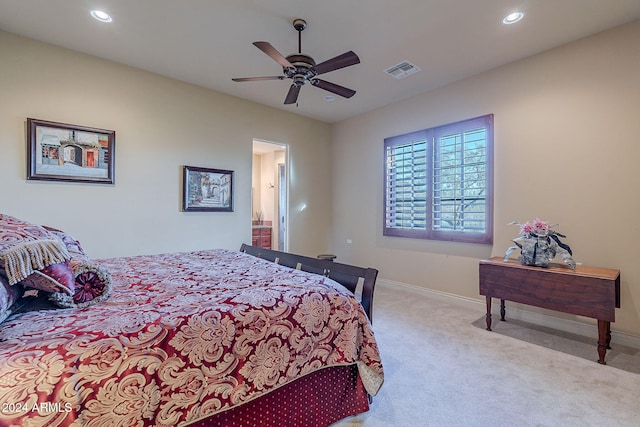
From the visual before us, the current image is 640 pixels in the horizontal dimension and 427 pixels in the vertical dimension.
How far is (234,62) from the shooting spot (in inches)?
131

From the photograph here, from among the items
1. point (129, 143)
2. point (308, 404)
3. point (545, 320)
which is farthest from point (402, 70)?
point (308, 404)

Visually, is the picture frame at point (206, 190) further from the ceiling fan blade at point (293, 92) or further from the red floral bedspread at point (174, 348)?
the red floral bedspread at point (174, 348)

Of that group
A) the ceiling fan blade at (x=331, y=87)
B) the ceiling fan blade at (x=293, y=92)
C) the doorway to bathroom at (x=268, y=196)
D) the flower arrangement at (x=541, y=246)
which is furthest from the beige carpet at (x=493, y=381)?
the doorway to bathroom at (x=268, y=196)

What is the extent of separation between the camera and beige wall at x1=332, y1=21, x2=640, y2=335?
8.66 feet

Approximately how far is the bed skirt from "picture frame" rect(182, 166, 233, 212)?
310cm

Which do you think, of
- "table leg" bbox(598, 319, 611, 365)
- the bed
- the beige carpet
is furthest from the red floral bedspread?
"table leg" bbox(598, 319, 611, 365)

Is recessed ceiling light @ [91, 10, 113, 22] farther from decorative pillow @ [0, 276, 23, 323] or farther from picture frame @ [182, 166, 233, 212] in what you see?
decorative pillow @ [0, 276, 23, 323]

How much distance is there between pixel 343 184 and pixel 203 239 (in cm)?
271

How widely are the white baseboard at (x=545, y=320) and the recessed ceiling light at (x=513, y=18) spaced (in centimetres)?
298

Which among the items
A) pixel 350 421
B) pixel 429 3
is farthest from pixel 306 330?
pixel 429 3

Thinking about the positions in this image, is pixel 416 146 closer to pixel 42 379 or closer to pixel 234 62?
pixel 234 62

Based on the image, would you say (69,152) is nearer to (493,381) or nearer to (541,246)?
A: (493,381)

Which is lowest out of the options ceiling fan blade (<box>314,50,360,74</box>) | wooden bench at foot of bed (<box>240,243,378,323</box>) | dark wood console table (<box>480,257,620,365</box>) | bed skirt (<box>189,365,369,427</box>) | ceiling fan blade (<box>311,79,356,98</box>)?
bed skirt (<box>189,365,369,427</box>)

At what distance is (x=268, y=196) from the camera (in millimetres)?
7027
